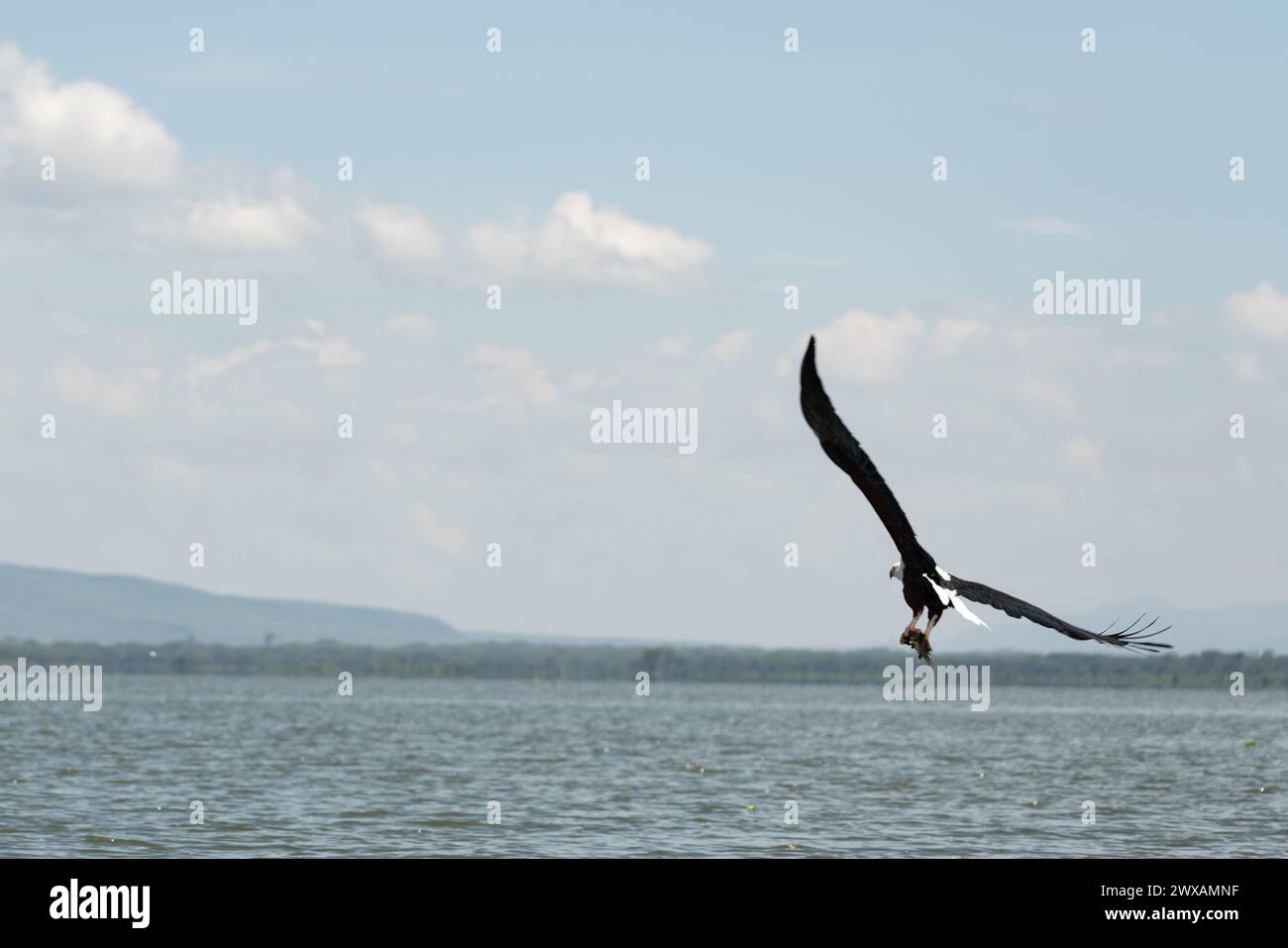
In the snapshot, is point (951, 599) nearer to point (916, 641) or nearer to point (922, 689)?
point (916, 641)

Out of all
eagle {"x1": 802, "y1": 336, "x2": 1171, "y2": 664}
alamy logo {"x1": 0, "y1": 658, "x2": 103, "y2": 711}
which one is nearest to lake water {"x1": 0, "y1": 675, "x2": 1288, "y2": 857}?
eagle {"x1": 802, "y1": 336, "x2": 1171, "y2": 664}

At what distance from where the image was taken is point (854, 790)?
4691cm

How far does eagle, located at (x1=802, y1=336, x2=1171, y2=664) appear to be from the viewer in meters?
13.2

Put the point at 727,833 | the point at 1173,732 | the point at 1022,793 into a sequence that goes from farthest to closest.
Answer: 1. the point at 1173,732
2. the point at 1022,793
3. the point at 727,833

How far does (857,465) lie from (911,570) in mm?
1110

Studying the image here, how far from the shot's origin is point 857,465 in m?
13.5
